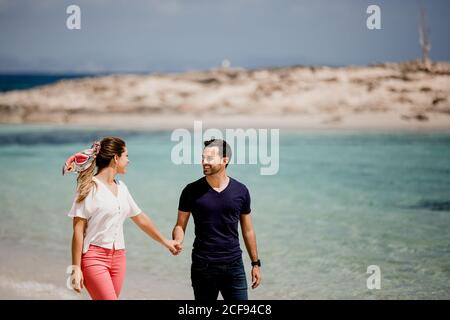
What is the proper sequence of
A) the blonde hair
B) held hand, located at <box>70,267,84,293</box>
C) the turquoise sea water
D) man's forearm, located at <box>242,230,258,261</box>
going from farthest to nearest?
1. the turquoise sea water
2. man's forearm, located at <box>242,230,258,261</box>
3. the blonde hair
4. held hand, located at <box>70,267,84,293</box>

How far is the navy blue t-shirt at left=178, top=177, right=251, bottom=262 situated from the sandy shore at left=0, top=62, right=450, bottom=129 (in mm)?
23011

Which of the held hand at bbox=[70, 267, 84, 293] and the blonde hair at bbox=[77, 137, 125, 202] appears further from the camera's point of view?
the blonde hair at bbox=[77, 137, 125, 202]

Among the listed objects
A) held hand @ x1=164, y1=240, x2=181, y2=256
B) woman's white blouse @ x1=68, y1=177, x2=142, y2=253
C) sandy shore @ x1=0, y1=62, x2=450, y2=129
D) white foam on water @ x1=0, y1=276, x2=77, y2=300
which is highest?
sandy shore @ x1=0, y1=62, x2=450, y2=129

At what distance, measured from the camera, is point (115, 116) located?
31703mm

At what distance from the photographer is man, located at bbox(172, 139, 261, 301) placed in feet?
13.3

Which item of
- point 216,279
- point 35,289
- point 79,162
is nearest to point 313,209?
point 35,289

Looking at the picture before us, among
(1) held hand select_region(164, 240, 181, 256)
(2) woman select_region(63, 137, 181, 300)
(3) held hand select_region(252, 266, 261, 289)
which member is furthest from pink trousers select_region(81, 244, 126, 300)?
(3) held hand select_region(252, 266, 261, 289)

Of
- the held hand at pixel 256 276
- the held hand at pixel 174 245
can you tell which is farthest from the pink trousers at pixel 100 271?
the held hand at pixel 256 276

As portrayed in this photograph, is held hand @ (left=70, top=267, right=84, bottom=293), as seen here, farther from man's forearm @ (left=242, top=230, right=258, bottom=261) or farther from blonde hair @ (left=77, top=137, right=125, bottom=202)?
man's forearm @ (left=242, top=230, right=258, bottom=261)

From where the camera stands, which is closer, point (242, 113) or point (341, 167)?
point (341, 167)
